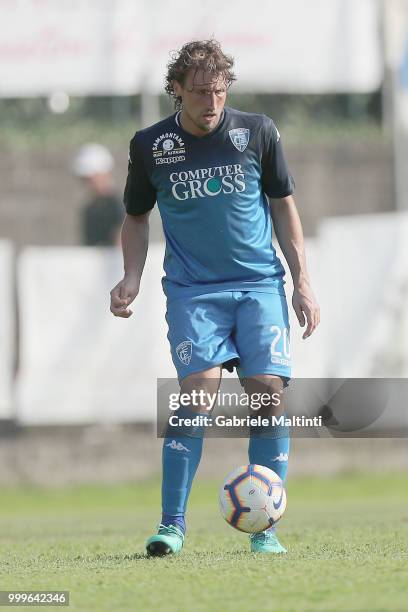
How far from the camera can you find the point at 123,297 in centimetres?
657

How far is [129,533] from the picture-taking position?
834 cm

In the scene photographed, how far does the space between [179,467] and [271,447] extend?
1.55 ft

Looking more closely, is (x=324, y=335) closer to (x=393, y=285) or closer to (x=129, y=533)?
(x=393, y=285)

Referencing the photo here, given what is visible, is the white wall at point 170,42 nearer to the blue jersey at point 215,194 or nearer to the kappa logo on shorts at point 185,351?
the blue jersey at point 215,194

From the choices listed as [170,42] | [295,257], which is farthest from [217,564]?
[170,42]

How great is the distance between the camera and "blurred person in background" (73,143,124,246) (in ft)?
45.9

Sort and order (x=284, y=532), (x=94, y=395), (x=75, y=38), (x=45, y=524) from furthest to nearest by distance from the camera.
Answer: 1. (x=75, y=38)
2. (x=94, y=395)
3. (x=45, y=524)
4. (x=284, y=532)

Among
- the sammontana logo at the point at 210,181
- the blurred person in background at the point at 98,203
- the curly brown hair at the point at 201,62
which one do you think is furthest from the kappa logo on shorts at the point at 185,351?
the blurred person in background at the point at 98,203

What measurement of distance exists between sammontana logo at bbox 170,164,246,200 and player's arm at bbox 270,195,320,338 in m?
0.31

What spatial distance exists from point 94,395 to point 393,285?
3268mm

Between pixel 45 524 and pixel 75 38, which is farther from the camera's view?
pixel 75 38

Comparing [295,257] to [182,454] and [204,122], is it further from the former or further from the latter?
[182,454]

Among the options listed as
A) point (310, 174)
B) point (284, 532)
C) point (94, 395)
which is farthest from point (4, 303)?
point (284, 532)

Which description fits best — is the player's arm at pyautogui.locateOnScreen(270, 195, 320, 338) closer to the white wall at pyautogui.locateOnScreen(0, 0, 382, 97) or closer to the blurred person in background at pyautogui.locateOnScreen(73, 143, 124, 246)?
the blurred person in background at pyautogui.locateOnScreen(73, 143, 124, 246)
